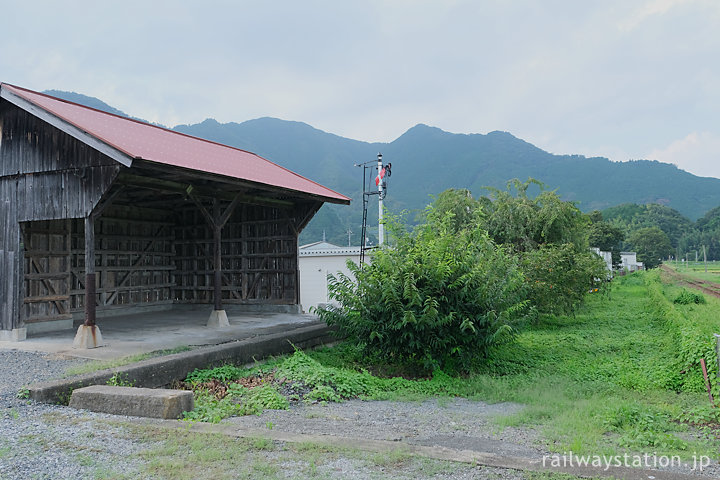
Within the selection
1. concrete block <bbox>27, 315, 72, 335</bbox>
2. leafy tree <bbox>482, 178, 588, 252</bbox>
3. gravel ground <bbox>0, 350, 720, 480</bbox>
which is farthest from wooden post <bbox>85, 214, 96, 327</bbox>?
leafy tree <bbox>482, 178, 588, 252</bbox>

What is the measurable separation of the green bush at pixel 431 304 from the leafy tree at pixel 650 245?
258 ft

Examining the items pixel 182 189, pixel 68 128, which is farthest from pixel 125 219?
pixel 68 128

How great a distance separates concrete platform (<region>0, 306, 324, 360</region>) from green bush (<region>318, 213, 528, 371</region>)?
236 cm

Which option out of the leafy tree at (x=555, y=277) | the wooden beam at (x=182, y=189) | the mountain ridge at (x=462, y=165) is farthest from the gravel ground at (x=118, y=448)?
the mountain ridge at (x=462, y=165)

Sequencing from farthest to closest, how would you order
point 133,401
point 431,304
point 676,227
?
point 676,227, point 431,304, point 133,401

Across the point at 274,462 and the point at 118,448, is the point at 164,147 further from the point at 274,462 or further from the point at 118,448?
the point at 274,462

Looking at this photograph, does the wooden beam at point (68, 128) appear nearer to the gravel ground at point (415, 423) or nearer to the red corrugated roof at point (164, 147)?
the red corrugated roof at point (164, 147)

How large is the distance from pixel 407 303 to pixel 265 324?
3.92 meters

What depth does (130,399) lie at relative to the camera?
18.5 feet

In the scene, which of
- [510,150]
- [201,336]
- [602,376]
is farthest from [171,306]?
[510,150]

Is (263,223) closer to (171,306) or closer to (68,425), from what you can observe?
(171,306)

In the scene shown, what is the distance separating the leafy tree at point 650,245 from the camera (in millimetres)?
78000

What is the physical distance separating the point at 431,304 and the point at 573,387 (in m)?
2.32

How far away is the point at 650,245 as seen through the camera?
79.0 meters
